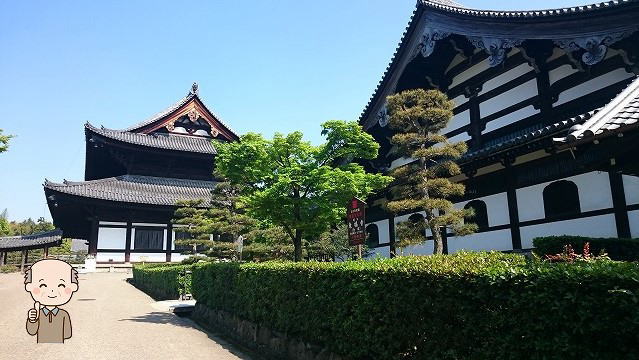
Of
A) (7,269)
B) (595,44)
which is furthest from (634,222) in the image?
(7,269)

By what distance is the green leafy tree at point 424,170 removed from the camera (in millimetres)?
10953

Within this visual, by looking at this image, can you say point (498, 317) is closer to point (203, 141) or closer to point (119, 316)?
point (119, 316)

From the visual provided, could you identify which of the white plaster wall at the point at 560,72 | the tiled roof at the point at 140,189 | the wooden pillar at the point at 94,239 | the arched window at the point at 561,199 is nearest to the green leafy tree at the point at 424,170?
the arched window at the point at 561,199

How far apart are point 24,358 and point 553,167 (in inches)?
484

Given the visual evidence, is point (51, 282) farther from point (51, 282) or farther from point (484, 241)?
point (484, 241)

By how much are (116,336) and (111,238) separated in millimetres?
21812

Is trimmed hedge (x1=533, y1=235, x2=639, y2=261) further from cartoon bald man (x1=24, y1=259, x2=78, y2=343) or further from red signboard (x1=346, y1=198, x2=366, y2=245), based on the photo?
cartoon bald man (x1=24, y1=259, x2=78, y2=343)

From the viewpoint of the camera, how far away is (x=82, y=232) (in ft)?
130

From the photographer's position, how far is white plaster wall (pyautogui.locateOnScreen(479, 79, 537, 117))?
41.9 ft

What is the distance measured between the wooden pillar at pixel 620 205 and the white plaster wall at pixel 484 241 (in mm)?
3029

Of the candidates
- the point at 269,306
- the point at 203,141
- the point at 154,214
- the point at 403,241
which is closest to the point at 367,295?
the point at 269,306

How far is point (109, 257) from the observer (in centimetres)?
2895

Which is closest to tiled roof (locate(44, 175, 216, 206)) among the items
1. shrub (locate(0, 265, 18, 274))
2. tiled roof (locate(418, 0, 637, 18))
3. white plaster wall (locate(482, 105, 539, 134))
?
shrub (locate(0, 265, 18, 274))

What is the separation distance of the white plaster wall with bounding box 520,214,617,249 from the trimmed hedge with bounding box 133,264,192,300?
12.1 m
